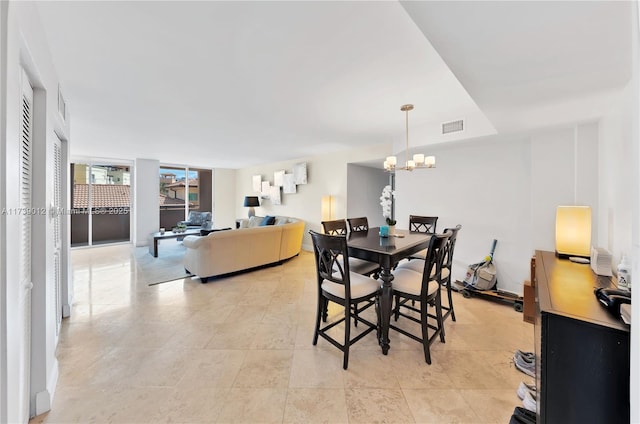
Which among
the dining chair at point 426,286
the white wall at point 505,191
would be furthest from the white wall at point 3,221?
the white wall at point 505,191

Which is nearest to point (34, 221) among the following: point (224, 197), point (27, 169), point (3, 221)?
point (27, 169)

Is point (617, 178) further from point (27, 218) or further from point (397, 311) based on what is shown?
point (27, 218)

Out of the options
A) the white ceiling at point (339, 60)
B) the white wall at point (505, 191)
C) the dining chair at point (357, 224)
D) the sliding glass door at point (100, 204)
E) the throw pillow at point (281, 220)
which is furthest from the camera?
the sliding glass door at point (100, 204)

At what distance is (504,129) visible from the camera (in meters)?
2.86

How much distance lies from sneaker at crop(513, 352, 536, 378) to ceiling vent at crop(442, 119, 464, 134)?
2.68 m

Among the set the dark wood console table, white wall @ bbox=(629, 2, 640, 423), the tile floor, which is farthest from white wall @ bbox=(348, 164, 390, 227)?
white wall @ bbox=(629, 2, 640, 423)

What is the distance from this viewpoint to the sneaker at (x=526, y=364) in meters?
1.86

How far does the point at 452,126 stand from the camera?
3.42 meters

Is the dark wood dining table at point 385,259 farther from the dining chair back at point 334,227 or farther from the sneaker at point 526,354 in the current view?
the sneaker at point 526,354

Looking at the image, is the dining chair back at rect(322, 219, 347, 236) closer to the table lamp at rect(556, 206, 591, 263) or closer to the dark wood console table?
the table lamp at rect(556, 206, 591, 263)

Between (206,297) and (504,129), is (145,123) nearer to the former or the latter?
(206,297)

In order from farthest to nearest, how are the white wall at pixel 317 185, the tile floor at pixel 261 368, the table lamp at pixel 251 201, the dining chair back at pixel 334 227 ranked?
the table lamp at pixel 251 201 → the white wall at pixel 317 185 → the dining chair back at pixel 334 227 → the tile floor at pixel 261 368

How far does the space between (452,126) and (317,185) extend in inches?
129

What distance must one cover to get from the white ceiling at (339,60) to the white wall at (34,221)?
0.45 meters
